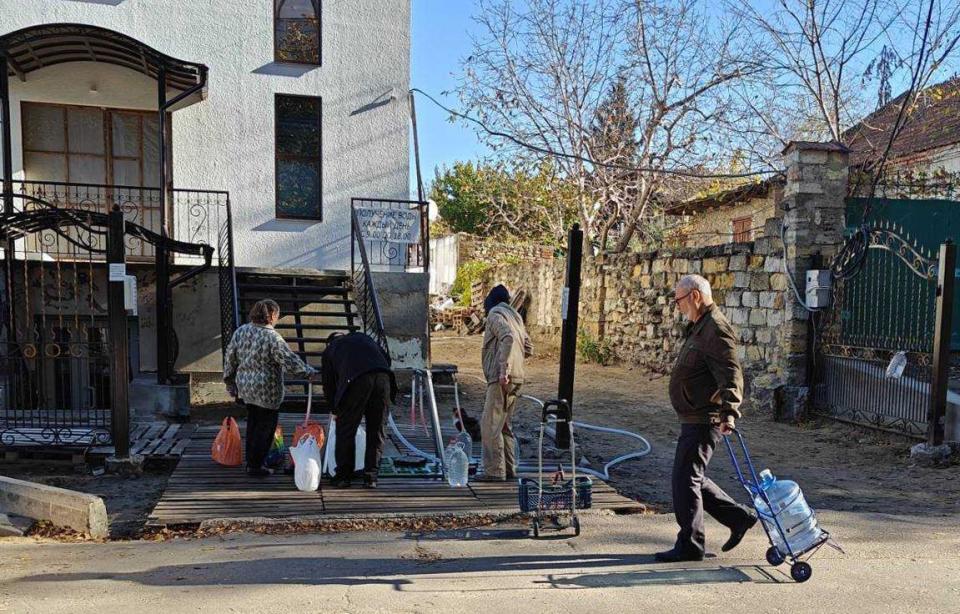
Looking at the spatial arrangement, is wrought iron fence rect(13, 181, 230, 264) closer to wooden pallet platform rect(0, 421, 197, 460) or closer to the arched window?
the arched window

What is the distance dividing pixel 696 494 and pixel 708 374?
76cm

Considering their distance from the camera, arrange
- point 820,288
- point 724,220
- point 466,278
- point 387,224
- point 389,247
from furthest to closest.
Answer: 1. point 466,278
2. point 724,220
3. point 389,247
4. point 387,224
5. point 820,288

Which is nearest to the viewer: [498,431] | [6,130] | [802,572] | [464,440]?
[802,572]

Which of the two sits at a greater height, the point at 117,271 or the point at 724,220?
the point at 724,220

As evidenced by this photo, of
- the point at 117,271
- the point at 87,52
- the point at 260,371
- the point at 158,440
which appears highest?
the point at 87,52

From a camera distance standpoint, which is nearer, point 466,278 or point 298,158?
point 298,158

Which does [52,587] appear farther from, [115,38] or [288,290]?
[115,38]

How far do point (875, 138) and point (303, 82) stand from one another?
11.3m

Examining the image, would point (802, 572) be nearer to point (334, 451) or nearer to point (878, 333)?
point (334, 451)

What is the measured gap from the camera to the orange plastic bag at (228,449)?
6.95m

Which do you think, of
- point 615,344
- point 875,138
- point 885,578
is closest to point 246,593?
point 885,578

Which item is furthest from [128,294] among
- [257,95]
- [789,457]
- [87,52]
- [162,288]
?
[789,457]

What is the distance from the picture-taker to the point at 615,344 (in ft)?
55.5

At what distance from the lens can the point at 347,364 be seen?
20.3ft
